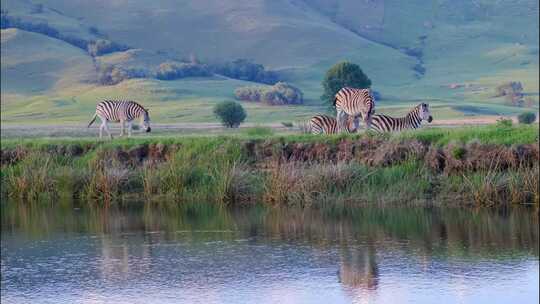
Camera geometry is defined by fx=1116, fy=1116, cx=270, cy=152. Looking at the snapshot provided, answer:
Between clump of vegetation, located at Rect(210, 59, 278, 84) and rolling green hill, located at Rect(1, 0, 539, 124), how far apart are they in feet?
5.87

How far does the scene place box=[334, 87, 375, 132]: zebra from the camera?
99.5 feet

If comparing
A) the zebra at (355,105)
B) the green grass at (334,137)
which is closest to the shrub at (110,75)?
the green grass at (334,137)

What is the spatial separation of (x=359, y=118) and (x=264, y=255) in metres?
12.3

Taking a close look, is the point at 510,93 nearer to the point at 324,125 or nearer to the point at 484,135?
the point at 324,125

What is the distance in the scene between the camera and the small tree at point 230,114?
3734 cm

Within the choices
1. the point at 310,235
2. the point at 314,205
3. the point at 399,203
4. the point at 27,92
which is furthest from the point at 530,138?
the point at 27,92

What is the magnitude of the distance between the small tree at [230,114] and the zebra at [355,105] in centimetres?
647

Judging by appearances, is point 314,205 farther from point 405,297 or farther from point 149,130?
point 405,297

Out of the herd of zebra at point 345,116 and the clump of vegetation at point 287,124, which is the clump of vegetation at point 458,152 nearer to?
the herd of zebra at point 345,116

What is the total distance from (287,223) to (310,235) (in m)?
1.57

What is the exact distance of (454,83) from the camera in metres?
68.2

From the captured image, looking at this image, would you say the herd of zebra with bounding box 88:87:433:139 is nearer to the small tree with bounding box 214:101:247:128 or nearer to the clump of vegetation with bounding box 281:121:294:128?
the small tree with bounding box 214:101:247:128

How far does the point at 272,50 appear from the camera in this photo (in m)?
72.8

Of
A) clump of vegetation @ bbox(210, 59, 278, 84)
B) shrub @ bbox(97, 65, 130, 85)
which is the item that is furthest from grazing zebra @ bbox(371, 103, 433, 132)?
clump of vegetation @ bbox(210, 59, 278, 84)
